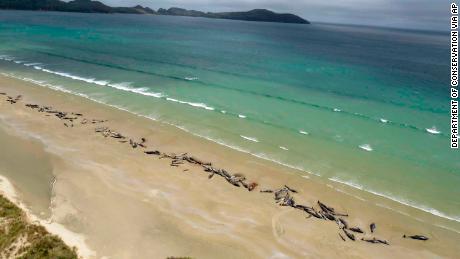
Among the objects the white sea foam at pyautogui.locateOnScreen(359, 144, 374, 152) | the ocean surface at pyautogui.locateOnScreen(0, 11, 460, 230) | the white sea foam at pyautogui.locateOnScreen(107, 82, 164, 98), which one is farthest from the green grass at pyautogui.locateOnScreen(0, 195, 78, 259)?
the white sea foam at pyautogui.locateOnScreen(107, 82, 164, 98)

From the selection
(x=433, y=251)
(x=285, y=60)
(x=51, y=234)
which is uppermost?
(x=285, y=60)

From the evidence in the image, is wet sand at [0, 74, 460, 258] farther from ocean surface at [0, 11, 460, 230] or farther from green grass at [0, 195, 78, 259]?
ocean surface at [0, 11, 460, 230]

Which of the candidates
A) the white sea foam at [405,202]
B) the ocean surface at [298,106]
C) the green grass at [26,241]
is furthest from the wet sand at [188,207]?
the ocean surface at [298,106]

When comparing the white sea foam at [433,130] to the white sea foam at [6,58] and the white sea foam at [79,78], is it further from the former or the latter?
the white sea foam at [6,58]

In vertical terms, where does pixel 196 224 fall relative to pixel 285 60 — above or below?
below

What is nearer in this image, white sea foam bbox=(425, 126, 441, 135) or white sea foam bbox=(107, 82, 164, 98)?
white sea foam bbox=(425, 126, 441, 135)

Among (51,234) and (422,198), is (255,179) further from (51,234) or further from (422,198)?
(51,234)

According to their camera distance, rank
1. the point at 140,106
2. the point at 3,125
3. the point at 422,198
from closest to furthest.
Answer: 1. the point at 422,198
2. the point at 3,125
3. the point at 140,106

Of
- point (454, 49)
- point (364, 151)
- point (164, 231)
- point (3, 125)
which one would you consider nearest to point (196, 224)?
point (164, 231)
